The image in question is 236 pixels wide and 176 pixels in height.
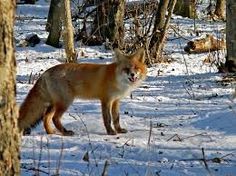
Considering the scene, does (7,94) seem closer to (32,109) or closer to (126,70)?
(32,109)

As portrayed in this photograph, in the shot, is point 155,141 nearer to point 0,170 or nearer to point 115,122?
point 115,122

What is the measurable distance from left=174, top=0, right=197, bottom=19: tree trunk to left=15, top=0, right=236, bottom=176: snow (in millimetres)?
10374

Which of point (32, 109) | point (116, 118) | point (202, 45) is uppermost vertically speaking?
point (32, 109)

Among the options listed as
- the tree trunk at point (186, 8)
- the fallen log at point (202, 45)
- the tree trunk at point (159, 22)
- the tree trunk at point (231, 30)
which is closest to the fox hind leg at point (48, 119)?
the tree trunk at point (231, 30)

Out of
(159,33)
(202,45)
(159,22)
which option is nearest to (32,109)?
(159,33)

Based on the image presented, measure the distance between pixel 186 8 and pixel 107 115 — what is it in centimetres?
1663

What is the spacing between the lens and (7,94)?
3.35 meters

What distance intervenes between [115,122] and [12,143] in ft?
14.9

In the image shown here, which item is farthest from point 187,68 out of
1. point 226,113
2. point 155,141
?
point 155,141

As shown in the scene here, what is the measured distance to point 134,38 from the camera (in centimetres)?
1488

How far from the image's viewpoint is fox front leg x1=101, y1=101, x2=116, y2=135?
7.66m

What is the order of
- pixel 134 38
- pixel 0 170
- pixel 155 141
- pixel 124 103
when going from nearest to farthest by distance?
1. pixel 0 170
2. pixel 155 141
3. pixel 124 103
4. pixel 134 38

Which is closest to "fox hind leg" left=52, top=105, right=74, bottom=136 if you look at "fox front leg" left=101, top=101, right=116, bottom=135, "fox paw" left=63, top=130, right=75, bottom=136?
"fox paw" left=63, top=130, right=75, bottom=136

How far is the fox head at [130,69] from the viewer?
7816mm
